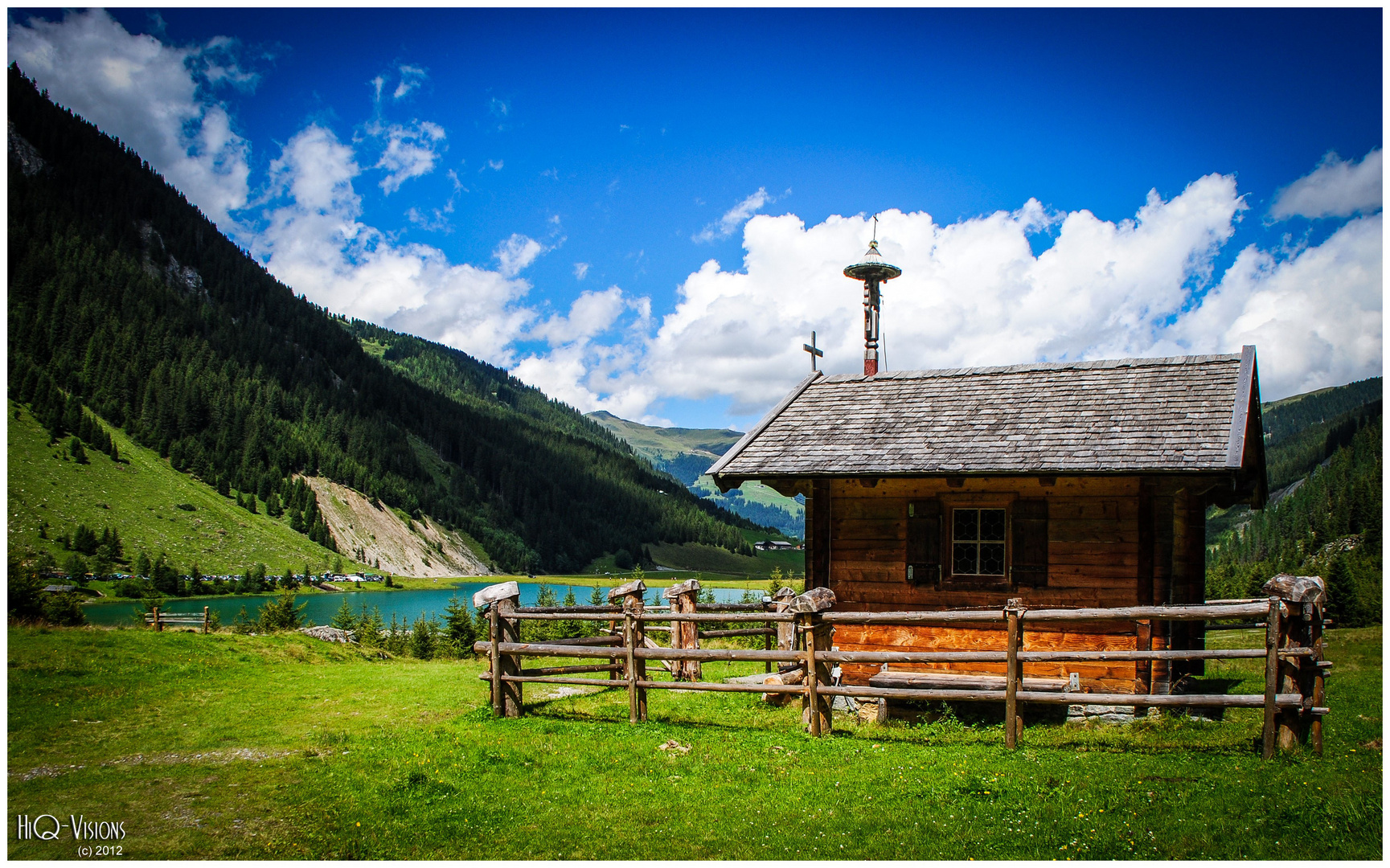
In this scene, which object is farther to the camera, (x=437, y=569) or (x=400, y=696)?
(x=437, y=569)

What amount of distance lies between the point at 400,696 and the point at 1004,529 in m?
11.0

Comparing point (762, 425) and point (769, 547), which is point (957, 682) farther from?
point (769, 547)

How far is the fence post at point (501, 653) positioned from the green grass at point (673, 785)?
12.8 inches

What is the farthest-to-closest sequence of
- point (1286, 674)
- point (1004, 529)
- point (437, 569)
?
point (437, 569) < point (1004, 529) < point (1286, 674)

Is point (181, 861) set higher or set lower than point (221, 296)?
lower

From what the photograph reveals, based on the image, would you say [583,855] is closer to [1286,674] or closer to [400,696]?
[1286,674]

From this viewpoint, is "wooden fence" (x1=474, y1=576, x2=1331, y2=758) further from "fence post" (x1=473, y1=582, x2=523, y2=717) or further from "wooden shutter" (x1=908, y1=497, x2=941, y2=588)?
"wooden shutter" (x1=908, y1=497, x2=941, y2=588)

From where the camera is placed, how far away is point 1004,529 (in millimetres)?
12328

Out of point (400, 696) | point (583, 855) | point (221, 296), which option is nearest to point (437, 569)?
point (221, 296)

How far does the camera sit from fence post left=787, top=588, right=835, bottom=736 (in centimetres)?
961

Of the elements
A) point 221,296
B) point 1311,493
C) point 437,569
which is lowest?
point 437,569

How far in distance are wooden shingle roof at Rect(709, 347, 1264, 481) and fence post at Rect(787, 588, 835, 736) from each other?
10.7ft

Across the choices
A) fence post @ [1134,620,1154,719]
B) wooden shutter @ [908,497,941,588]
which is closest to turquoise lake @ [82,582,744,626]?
wooden shutter @ [908,497,941,588]

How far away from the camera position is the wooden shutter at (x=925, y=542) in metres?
12.4
